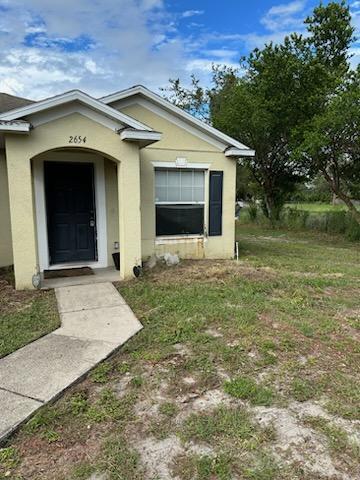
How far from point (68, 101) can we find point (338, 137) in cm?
992

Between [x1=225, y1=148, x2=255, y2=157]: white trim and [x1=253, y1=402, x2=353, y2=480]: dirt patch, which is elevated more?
[x1=225, y1=148, x2=255, y2=157]: white trim

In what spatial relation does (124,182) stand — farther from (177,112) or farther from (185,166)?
(177,112)

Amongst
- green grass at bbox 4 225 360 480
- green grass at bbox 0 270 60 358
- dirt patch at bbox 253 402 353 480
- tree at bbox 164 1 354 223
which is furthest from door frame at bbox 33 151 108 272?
tree at bbox 164 1 354 223

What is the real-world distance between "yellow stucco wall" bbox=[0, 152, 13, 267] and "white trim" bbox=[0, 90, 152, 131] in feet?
6.89

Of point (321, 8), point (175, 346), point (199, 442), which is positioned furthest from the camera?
point (321, 8)

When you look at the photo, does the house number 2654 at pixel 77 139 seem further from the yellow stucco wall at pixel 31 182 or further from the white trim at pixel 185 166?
the white trim at pixel 185 166

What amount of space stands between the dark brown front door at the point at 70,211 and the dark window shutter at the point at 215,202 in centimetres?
282

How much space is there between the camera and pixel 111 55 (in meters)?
14.2

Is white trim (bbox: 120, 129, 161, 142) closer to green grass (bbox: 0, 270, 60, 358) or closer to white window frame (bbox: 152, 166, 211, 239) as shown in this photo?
white window frame (bbox: 152, 166, 211, 239)

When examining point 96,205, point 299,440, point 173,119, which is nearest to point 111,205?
point 96,205

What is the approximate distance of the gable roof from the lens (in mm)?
7105

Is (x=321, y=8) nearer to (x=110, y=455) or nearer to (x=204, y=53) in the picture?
(x=204, y=53)

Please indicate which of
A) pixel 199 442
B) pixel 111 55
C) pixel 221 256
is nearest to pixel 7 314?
pixel 199 442

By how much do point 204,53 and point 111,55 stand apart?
183 inches
